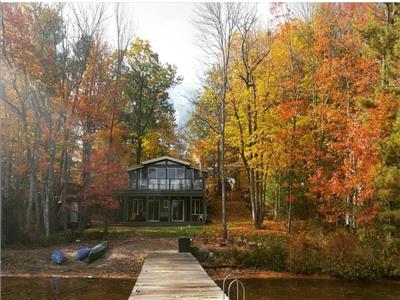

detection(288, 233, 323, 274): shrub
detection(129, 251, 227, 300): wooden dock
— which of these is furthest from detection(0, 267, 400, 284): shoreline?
detection(129, 251, 227, 300): wooden dock

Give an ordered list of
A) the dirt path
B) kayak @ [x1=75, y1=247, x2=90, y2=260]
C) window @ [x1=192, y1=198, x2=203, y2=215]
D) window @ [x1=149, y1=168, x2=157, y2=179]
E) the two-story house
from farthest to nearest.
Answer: window @ [x1=149, y1=168, x2=157, y2=179] → window @ [x1=192, y1=198, x2=203, y2=215] → the two-story house → kayak @ [x1=75, y1=247, x2=90, y2=260] → the dirt path

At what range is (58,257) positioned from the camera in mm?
19344

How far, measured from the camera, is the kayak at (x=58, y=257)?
62.9 feet

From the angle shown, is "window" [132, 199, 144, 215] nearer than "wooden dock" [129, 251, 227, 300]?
No

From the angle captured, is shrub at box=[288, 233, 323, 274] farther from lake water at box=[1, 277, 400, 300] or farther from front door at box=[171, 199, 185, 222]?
front door at box=[171, 199, 185, 222]

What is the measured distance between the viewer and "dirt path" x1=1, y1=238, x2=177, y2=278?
1808 cm

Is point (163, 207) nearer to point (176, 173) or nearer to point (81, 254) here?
point (176, 173)

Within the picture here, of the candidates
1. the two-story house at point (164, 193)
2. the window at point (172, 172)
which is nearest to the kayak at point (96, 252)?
the two-story house at point (164, 193)

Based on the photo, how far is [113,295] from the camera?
45.2 ft

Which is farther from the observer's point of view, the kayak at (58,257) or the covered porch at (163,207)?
the covered porch at (163,207)

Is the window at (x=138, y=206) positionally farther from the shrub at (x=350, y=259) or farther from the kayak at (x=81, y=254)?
the shrub at (x=350, y=259)

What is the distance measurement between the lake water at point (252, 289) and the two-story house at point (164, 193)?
780 inches

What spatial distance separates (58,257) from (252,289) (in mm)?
9097

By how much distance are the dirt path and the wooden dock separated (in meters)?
3.45
